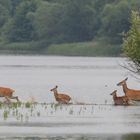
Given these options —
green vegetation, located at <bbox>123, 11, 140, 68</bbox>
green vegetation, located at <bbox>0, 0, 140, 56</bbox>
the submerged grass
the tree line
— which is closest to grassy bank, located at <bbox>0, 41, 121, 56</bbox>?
green vegetation, located at <bbox>0, 0, 140, 56</bbox>

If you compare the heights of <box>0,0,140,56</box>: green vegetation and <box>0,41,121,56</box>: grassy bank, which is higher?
<box>0,0,140,56</box>: green vegetation

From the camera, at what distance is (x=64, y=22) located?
150 m

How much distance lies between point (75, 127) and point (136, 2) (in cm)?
10888

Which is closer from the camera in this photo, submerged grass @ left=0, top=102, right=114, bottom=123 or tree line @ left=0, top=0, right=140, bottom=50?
submerged grass @ left=0, top=102, right=114, bottom=123

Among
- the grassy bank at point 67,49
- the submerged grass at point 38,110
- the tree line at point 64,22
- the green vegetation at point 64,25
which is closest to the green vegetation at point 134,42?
the submerged grass at point 38,110

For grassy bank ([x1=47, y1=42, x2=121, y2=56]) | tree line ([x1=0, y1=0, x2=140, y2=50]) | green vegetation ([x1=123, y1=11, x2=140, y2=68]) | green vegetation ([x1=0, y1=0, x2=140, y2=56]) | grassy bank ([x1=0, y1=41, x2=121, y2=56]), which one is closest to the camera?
green vegetation ([x1=123, y1=11, x2=140, y2=68])

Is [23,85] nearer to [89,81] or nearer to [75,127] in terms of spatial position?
[89,81]

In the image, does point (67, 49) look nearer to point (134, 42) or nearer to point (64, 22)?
point (64, 22)

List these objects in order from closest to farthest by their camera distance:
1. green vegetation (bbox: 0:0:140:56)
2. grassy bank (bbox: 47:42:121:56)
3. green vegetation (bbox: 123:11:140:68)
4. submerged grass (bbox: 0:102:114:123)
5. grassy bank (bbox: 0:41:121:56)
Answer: submerged grass (bbox: 0:102:114:123)
green vegetation (bbox: 123:11:140:68)
grassy bank (bbox: 47:42:121:56)
grassy bank (bbox: 0:41:121:56)
green vegetation (bbox: 0:0:140:56)

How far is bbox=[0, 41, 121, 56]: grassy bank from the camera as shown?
12875 centimetres

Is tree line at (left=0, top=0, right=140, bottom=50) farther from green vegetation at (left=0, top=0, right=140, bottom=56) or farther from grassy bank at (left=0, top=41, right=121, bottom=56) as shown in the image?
grassy bank at (left=0, top=41, right=121, bottom=56)

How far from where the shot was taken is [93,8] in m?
154

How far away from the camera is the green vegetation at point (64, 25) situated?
13712 centimetres

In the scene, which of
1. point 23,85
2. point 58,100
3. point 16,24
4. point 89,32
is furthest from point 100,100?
point 16,24
